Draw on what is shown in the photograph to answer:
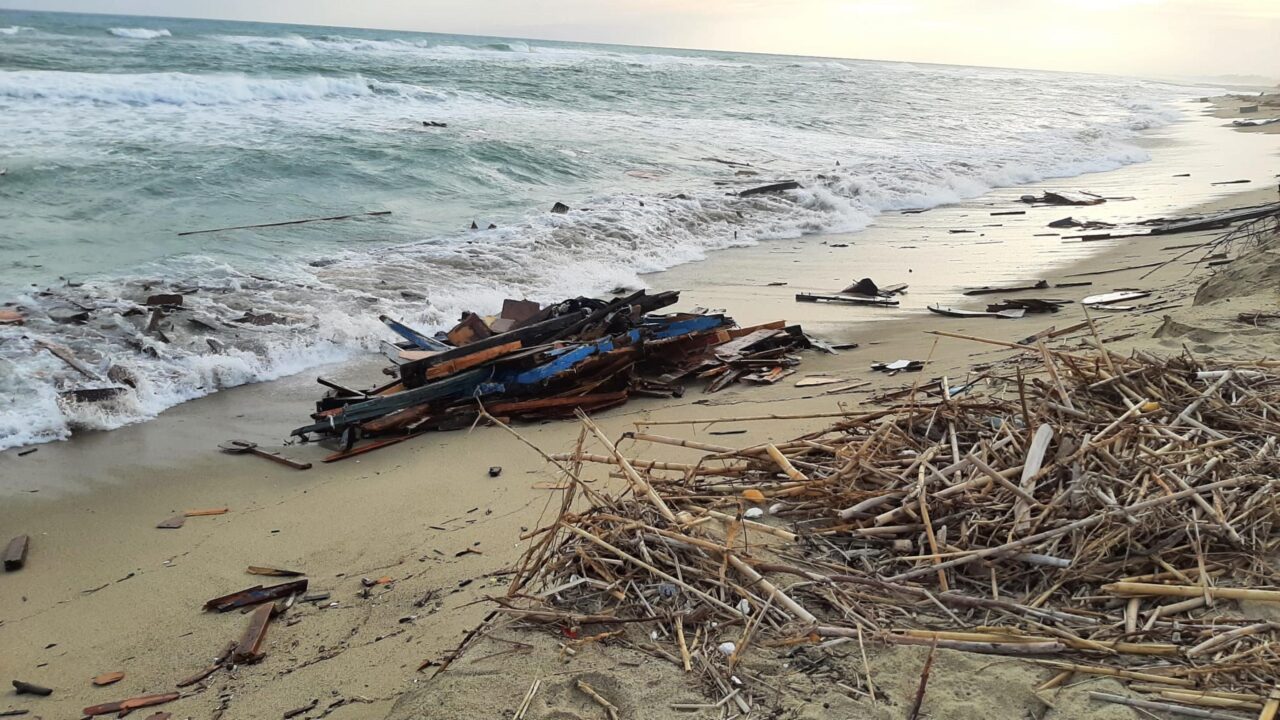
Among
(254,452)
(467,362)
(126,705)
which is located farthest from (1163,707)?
(254,452)

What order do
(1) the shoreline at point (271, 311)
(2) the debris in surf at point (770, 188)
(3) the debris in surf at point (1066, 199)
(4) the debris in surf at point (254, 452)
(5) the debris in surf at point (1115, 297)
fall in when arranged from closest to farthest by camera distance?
(4) the debris in surf at point (254, 452), (1) the shoreline at point (271, 311), (5) the debris in surf at point (1115, 297), (3) the debris in surf at point (1066, 199), (2) the debris in surf at point (770, 188)

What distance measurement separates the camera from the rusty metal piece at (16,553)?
4.30 meters

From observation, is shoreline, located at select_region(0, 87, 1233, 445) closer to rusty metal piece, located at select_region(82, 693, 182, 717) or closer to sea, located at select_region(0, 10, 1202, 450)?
sea, located at select_region(0, 10, 1202, 450)

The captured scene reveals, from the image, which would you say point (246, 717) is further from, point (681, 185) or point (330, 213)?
point (681, 185)

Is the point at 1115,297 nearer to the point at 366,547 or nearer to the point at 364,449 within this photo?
the point at 364,449

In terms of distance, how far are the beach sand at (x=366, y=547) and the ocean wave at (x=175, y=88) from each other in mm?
19021

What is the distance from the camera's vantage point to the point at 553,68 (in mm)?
41562

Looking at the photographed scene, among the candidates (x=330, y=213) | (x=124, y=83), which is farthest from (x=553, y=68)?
(x=330, y=213)

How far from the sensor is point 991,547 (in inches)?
109

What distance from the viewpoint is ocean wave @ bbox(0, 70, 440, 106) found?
68.8ft

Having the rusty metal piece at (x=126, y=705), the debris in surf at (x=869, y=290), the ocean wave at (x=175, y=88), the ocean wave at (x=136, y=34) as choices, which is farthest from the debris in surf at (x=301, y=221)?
the ocean wave at (x=136, y=34)

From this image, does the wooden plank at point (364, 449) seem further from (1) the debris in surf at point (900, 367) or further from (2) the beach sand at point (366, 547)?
(1) the debris in surf at point (900, 367)

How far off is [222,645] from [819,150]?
21.1 metres

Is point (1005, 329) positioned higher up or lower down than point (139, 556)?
higher up
